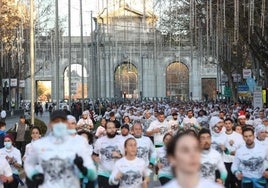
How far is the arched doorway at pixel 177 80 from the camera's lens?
96.1 metres

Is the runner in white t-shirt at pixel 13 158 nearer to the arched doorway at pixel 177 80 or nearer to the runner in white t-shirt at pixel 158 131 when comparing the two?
the runner in white t-shirt at pixel 158 131

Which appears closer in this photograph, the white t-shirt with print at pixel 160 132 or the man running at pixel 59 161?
the man running at pixel 59 161

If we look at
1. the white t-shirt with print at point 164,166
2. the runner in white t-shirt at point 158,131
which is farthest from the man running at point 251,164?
the runner in white t-shirt at point 158,131

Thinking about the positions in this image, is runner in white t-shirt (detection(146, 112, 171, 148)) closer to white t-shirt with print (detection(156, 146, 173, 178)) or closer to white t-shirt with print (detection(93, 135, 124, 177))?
white t-shirt with print (detection(156, 146, 173, 178))

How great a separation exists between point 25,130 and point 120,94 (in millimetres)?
59095

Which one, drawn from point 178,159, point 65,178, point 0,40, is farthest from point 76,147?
point 0,40

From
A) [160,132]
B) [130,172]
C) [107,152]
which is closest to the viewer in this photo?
[130,172]

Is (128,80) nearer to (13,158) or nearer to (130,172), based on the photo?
(13,158)

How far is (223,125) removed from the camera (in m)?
13.2

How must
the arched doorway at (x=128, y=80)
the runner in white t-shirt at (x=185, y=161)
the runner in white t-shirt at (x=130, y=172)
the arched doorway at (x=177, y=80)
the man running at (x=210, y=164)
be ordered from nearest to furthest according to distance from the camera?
1. the runner in white t-shirt at (x=185, y=161)
2. the man running at (x=210, y=164)
3. the runner in white t-shirt at (x=130, y=172)
4. the arched doorway at (x=128, y=80)
5. the arched doorway at (x=177, y=80)

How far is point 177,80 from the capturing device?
97062 mm

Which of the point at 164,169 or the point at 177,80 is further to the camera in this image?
the point at 177,80

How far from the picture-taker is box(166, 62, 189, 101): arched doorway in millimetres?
96062

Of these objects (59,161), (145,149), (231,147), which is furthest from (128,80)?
(59,161)
